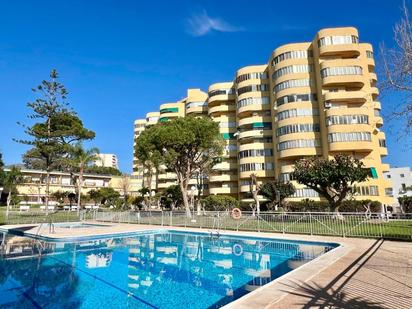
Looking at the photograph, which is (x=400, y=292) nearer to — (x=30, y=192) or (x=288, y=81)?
(x=288, y=81)

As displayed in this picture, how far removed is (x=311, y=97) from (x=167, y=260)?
124 feet

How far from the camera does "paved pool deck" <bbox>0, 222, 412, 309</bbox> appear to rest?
5781 millimetres

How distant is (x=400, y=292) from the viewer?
6.43 m

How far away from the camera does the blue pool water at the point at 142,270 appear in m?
8.34

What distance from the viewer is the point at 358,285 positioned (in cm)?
699

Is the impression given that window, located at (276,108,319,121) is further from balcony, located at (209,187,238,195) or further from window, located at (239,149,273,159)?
balcony, located at (209,187,238,195)

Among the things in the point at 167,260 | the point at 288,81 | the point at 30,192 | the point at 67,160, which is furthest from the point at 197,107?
the point at 167,260

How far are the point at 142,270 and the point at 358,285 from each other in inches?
307

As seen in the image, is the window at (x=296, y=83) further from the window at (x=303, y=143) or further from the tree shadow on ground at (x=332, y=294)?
the tree shadow on ground at (x=332, y=294)

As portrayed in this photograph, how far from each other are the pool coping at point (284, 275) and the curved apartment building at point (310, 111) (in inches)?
978

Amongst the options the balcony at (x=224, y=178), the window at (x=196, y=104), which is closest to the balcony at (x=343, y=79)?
the balcony at (x=224, y=178)

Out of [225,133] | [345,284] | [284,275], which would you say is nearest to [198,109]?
[225,133]

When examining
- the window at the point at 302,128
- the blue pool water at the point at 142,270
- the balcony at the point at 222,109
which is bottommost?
the blue pool water at the point at 142,270

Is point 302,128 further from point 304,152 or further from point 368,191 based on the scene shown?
point 368,191
